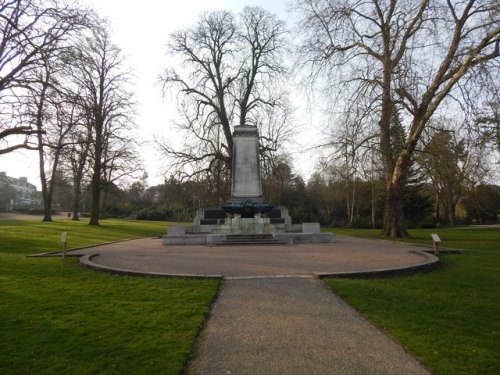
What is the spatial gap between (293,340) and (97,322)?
119 inches

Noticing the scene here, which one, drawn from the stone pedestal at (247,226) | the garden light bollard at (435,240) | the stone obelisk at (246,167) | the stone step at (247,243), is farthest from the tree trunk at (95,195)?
the garden light bollard at (435,240)

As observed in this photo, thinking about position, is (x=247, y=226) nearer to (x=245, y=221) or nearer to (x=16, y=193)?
(x=245, y=221)

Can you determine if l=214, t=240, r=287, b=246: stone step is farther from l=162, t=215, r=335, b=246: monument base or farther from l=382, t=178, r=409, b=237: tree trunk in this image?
l=382, t=178, r=409, b=237: tree trunk

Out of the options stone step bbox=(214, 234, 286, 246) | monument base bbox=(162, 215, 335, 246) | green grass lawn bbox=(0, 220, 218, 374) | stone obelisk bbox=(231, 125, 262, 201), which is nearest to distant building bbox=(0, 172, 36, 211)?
stone obelisk bbox=(231, 125, 262, 201)

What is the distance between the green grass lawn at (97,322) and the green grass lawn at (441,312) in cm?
294

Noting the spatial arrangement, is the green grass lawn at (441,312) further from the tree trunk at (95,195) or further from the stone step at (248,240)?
the tree trunk at (95,195)

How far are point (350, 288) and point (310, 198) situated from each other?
52659 mm

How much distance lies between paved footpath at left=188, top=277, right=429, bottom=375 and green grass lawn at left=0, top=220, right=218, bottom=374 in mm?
381

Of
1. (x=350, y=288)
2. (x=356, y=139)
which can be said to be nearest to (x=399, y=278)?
(x=350, y=288)

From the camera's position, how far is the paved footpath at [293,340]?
4438 millimetres

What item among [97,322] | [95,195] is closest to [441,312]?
[97,322]

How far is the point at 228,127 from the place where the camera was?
3384 cm

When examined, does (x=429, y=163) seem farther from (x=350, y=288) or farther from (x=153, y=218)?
(x=153, y=218)

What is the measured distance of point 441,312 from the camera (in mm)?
6578
